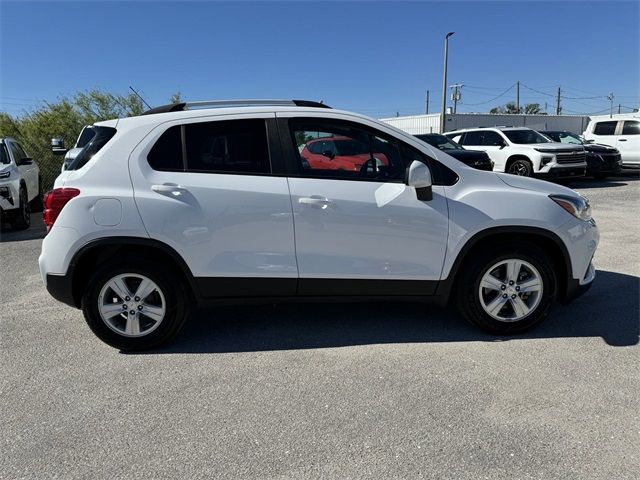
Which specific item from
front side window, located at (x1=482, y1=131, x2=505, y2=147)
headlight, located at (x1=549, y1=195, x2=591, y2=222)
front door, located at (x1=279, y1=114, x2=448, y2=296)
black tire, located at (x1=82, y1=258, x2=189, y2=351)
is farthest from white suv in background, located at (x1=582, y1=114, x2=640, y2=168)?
black tire, located at (x1=82, y1=258, x2=189, y2=351)

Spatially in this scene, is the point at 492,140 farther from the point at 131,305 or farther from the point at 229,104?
the point at 131,305

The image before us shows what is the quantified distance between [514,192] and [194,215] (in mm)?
2408

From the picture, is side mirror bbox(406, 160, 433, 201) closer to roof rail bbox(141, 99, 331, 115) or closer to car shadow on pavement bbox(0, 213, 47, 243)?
roof rail bbox(141, 99, 331, 115)

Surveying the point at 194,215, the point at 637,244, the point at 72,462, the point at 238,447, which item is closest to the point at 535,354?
the point at 238,447

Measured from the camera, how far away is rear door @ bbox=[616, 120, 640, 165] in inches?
613

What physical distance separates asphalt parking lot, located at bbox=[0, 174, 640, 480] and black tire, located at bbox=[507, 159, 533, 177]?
31.2ft

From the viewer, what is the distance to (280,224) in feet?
11.5

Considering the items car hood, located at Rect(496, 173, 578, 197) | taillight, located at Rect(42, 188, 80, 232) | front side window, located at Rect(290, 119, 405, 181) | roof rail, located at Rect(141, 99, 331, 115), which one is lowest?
car hood, located at Rect(496, 173, 578, 197)

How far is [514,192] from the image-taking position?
371cm

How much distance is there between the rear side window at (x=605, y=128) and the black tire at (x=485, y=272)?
15386 mm

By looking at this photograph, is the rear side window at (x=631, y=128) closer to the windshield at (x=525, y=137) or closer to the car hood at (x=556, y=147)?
the car hood at (x=556, y=147)

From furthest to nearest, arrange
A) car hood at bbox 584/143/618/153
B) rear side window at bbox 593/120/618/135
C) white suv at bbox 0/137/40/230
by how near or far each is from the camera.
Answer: rear side window at bbox 593/120/618/135 → car hood at bbox 584/143/618/153 → white suv at bbox 0/137/40/230

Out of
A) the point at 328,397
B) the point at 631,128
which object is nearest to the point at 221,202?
the point at 328,397

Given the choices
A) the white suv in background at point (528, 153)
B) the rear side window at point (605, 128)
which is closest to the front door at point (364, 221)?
the white suv in background at point (528, 153)
